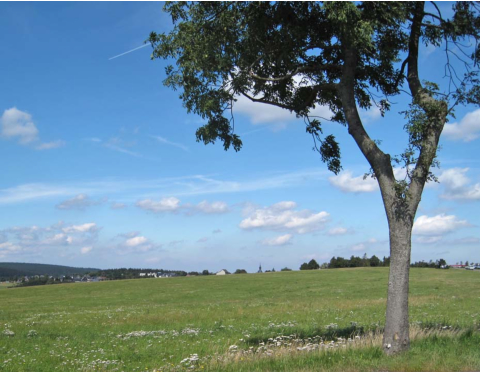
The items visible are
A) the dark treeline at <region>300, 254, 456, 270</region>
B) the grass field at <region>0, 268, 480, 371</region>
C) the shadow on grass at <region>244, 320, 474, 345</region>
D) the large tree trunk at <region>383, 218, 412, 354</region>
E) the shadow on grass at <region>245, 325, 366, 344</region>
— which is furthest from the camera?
the dark treeline at <region>300, 254, 456, 270</region>

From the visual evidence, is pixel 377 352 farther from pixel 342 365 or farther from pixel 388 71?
pixel 388 71

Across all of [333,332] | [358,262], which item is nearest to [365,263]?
[358,262]

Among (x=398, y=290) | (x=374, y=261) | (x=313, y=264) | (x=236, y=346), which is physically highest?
(x=398, y=290)

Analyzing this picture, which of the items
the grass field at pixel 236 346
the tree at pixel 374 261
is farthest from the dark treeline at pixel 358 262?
the grass field at pixel 236 346

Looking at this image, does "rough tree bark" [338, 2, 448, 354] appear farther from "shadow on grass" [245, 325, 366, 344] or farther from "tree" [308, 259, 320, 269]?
"tree" [308, 259, 320, 269]

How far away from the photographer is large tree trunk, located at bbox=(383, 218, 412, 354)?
10.6 meters

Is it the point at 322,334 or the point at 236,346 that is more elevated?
the point at 236,346

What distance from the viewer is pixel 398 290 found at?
1073cm

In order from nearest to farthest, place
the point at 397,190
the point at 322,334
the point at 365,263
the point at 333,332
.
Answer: the point at 397,190, the point at 322,334, the point at 333,332, the point at 365,263

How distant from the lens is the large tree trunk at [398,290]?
10.6 metres

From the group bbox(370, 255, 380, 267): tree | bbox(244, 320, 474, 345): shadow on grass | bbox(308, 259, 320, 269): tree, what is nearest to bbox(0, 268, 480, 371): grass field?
bbox(244, 320, 474, 345): shadow on grass

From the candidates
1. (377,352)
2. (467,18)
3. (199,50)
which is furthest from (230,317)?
(467,18)

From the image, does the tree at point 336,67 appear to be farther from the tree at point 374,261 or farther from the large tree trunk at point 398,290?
the tree at point 374,261

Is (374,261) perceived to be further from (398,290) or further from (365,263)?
(398,290)
